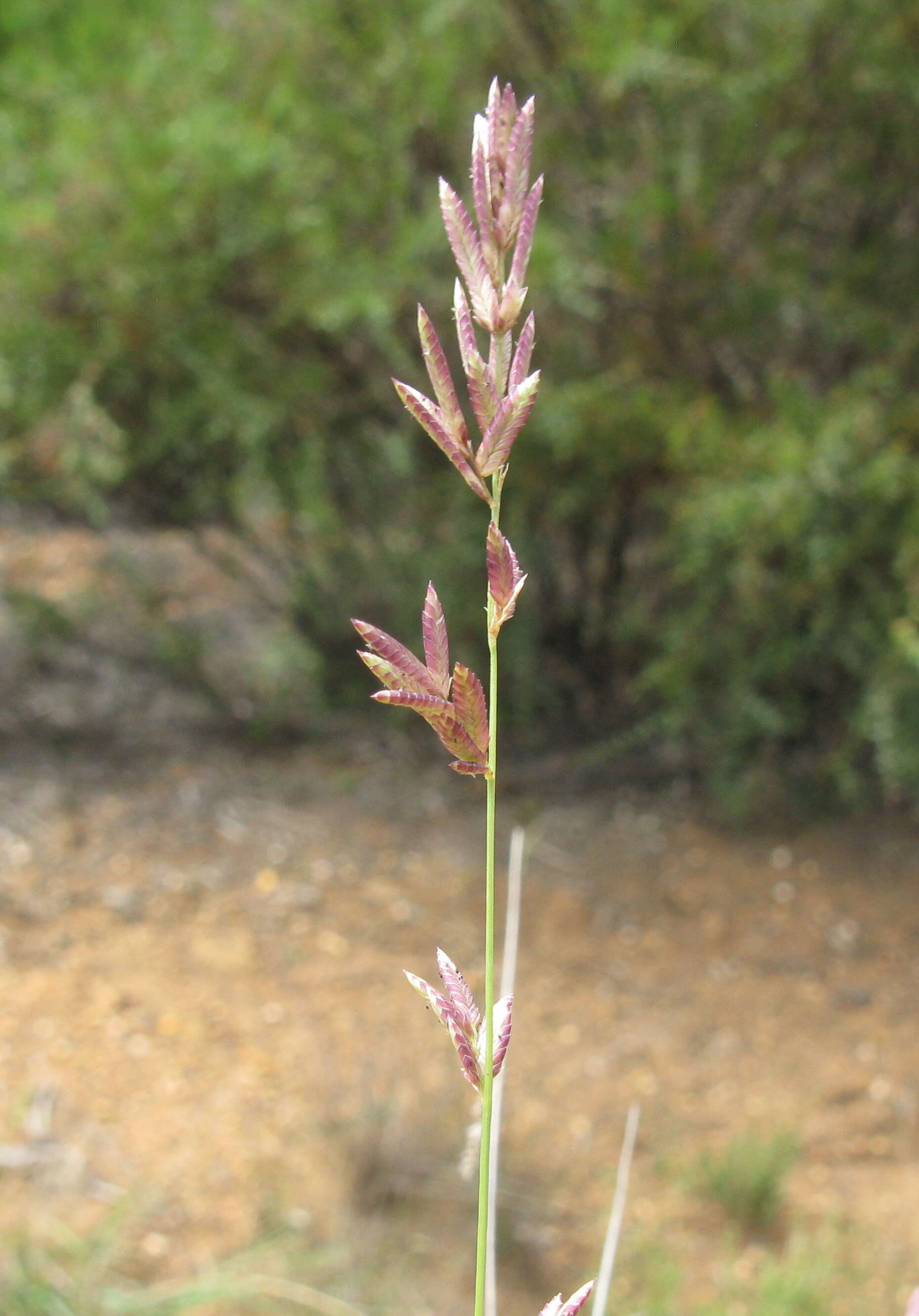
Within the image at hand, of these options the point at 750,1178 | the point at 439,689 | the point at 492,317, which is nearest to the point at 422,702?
the point at 439,689

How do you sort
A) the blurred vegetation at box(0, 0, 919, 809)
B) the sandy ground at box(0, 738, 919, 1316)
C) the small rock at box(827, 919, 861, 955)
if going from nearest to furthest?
the sandy ground at box(0, 738, 919, 1316) < the blurred vegetation at box(0, 0, 919, 809) < the small rock at box(827, 919, 861, 955)

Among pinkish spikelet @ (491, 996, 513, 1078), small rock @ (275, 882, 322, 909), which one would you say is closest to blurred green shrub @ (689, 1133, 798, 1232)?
small rock @ (275, 882, 322, 909)

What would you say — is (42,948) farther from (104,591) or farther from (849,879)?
(849,879)

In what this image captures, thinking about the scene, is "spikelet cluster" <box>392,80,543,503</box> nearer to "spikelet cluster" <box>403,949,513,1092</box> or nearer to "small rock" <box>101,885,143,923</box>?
"spikelet cluster" <box>403,949,513,1092</box>

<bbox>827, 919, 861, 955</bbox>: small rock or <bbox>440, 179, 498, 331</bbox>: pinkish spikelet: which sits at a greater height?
<bbox>827, 919, 861, 955</bbox>: small rock

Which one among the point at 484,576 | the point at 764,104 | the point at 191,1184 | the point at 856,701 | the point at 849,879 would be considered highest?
the point at 764,104

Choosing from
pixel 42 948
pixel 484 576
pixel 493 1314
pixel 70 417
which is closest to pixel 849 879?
pixel 484 576

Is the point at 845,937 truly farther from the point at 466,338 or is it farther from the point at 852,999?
the point at 466,338

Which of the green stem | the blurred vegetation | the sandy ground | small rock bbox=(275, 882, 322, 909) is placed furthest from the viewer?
small rock bbox=(275, 882, 322, 909)
